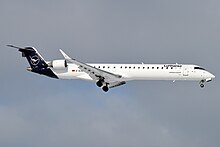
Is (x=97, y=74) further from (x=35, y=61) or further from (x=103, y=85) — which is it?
(x=35, y=61)

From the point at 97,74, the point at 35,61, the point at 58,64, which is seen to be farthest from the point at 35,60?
A: the point at 97,74

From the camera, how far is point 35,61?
10500 cm

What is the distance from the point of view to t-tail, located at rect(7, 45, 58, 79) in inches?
4119

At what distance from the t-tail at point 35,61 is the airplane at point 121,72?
3.84ft

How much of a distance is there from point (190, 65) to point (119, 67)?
38.2ft

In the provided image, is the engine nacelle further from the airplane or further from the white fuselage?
the white fuselage

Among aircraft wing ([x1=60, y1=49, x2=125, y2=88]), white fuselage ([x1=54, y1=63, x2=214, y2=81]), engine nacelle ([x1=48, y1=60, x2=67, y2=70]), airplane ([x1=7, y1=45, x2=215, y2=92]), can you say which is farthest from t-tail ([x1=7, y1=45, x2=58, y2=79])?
white fuselage ([x1=54, y1=63, x2=214, y2=81])

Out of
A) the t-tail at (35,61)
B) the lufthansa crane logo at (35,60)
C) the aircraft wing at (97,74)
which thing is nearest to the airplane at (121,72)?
the aircraft wing at (97,74)

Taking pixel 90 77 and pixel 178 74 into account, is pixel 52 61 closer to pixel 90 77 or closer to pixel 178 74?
pixel 90 77

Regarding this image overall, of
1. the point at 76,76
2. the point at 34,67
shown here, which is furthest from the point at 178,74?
the point at 34,67

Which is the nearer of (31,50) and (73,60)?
(73,60)

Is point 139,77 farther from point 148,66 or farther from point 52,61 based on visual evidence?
point 52,61

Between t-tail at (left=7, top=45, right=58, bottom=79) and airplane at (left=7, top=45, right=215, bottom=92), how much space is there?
3.84 feet

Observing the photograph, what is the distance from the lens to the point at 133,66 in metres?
101
